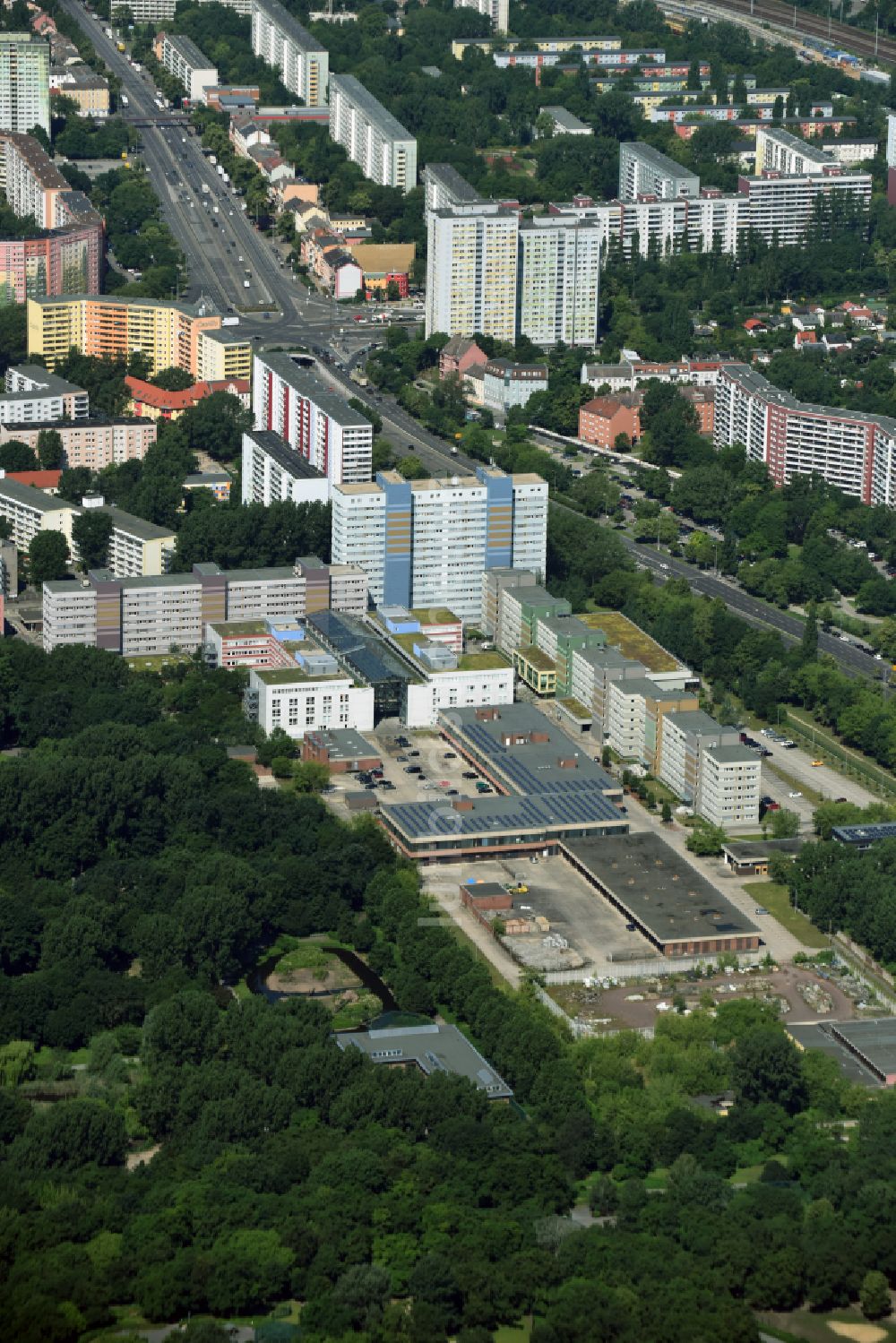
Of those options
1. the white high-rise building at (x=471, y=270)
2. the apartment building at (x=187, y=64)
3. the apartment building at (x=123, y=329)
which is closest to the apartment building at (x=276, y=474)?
the apartment building at (x=123, y=329)

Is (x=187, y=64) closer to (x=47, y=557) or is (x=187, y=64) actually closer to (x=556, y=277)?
(x=556, y=277)

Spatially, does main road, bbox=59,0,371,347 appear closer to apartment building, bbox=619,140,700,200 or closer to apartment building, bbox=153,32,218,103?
apartment building, bbox=153,32,218,103

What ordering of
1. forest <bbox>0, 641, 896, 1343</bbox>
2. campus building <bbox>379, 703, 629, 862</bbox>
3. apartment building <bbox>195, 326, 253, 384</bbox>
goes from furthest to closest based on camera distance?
apartment building <bbox>195, 326, 253, 384</bbox> → campus building <bbox>379, 703, 629, 862</bbox> → forest <bbox>0, 641, 896, 1343</bbox>

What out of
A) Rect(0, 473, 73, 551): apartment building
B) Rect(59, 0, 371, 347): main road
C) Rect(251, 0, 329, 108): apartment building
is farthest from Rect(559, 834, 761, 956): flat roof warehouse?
Rect(251, 0, 329, 108): apartment building

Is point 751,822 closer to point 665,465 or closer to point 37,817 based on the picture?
point 37,817

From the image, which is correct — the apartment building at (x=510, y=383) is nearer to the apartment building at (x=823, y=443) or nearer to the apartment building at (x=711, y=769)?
the apartment building at (x=823, y=443)

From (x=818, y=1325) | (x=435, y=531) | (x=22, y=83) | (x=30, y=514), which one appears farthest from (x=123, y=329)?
(x=818, y=1325)
